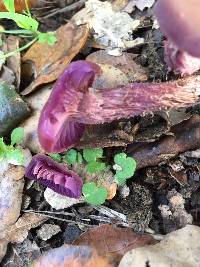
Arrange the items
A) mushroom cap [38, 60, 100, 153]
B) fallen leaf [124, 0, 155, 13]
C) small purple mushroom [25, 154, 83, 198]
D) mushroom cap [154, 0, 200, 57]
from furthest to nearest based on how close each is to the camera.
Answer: fallen leaf [124, 0, 155, 13], small purple mushroom [25, 154, 83, 198], mushroom cap [38, 60, 100, 153], mushroom cap [154, 0, 200, 57]

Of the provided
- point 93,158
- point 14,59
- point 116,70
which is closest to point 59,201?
point 93,158

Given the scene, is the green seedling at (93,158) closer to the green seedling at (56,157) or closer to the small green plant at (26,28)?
the green seedling at (56,157)

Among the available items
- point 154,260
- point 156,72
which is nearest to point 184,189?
point 154,260

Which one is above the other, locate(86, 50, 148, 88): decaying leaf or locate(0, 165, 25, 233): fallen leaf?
locate(86, 50, 148, 88): decaying leaf

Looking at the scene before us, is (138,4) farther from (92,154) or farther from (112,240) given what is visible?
(112,240)

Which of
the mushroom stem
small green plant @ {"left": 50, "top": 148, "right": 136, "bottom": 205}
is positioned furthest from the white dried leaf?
small green plant @ {"left": 50, "top": 148, "right": 136, "bottom": 205}

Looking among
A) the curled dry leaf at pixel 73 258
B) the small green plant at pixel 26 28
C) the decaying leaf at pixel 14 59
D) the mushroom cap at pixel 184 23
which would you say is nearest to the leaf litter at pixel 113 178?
the curled dry leaf at pixel 73 258

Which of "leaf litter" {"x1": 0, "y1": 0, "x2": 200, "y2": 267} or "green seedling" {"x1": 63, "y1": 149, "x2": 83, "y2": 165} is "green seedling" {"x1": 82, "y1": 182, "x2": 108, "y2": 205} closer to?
"leaf litter" {"x1": 0, "y1": 0, "x2": 200, "y2": 267}
